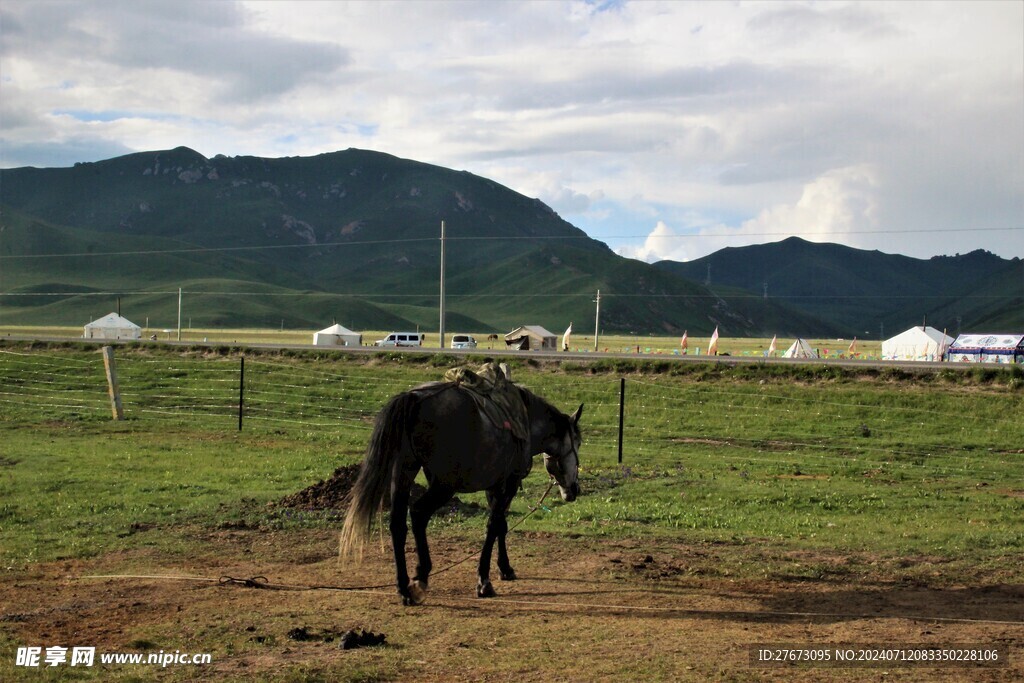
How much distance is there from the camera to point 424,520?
950cm

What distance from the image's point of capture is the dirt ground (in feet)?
22.6

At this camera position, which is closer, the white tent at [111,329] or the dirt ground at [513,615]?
the dirt ground at [513,615]

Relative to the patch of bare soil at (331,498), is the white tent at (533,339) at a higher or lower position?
higher

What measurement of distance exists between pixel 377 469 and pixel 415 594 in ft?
A: 4.52

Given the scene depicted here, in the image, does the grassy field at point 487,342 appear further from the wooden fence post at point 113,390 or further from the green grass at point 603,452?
the wooden fence post at point 113,390

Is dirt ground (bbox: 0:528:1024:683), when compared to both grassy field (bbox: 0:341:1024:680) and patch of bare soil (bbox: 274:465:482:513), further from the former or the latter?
patch of bare soil (bbox: 274:465:482:513)

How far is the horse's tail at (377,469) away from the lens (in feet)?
Result: 29.7

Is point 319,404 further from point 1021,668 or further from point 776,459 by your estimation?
point 1021,668

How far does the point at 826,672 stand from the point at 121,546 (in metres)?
8.95

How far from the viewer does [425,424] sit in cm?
920

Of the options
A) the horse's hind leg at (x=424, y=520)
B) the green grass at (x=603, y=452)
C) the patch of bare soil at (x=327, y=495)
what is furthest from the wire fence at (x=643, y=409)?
the horse's hind leg at (x=424, y=520)

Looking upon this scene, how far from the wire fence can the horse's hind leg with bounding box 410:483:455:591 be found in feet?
32.2

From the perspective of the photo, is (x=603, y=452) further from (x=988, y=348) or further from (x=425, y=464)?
(x=988, y=348)

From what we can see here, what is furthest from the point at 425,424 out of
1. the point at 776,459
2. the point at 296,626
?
the point at 776,459
